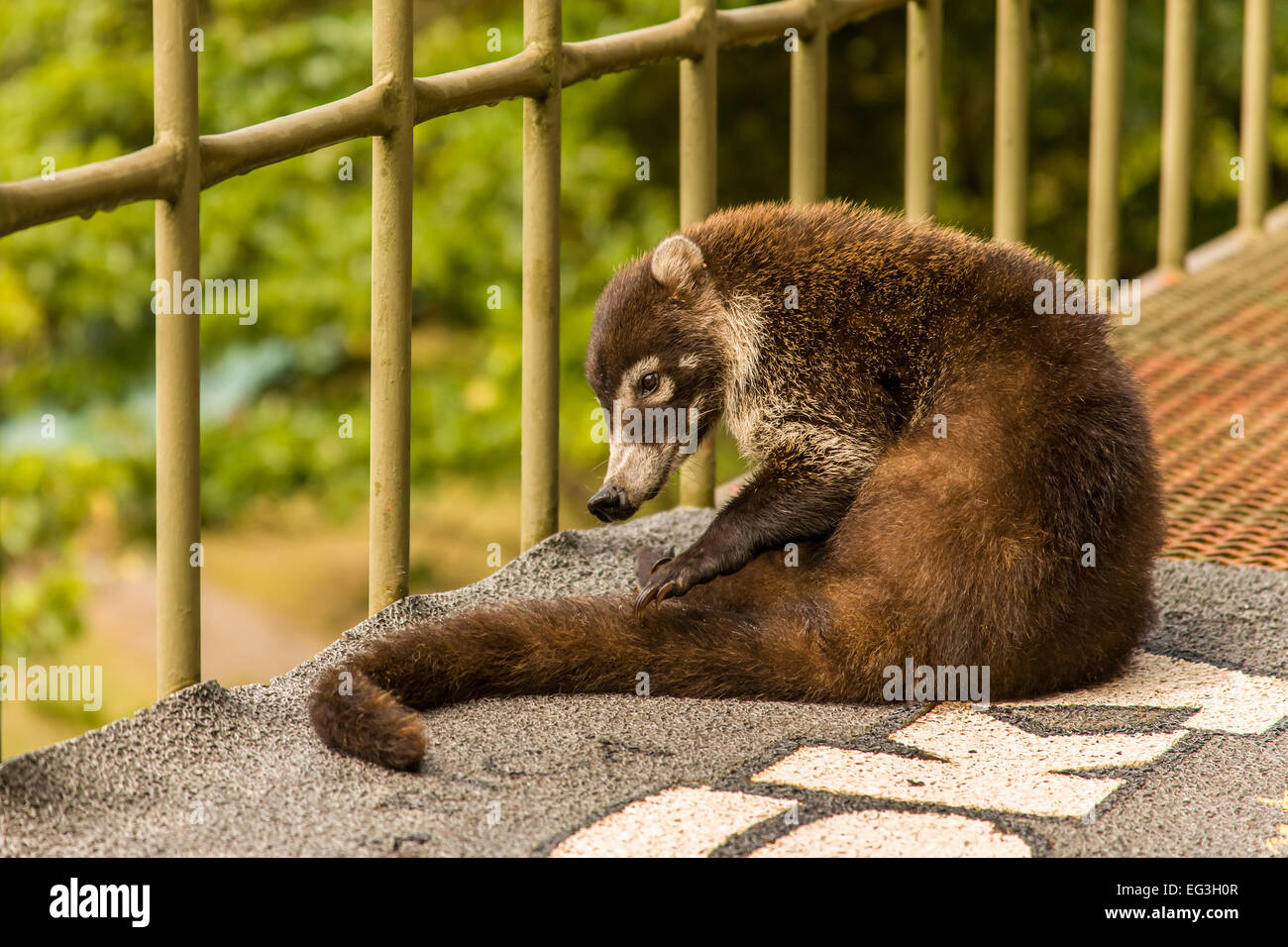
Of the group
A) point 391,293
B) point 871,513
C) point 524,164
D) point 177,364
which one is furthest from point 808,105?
point 177,364

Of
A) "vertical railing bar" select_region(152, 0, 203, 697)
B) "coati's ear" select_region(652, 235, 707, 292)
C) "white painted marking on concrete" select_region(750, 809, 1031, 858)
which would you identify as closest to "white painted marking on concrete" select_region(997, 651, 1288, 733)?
"white painted marking on concrete" select_region(750, 809, 1031, 858)

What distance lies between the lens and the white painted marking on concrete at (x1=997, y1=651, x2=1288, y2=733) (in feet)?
10.2

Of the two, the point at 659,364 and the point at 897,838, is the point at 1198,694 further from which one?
the point at 659,364

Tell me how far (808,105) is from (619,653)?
2176 millimetres

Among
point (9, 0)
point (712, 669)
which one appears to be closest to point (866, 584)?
point (712, 669)

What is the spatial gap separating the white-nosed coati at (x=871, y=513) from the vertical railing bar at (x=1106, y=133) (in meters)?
2.57

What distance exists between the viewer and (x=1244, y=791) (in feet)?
8.96

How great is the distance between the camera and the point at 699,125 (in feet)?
14.3

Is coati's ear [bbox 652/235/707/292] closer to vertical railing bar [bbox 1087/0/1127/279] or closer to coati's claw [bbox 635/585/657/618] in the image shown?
coati's claw [bbox 635/585/657/618]

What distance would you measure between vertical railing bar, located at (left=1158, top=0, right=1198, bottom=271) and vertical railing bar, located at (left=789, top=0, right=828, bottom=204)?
7.04 feet

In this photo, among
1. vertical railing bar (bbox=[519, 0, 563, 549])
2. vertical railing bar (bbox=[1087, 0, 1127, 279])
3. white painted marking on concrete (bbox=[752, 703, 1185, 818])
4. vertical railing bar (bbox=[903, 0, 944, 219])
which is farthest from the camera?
vertical railing bar (bbox=[1087, 0, 1127, 279])

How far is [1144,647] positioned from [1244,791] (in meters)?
0.84

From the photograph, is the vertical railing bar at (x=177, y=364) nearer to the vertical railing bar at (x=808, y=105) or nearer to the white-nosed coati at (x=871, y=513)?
the white-nosed coati at (x=871, y=513)

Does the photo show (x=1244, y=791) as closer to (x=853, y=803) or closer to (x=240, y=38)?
(x=853, y=803)
